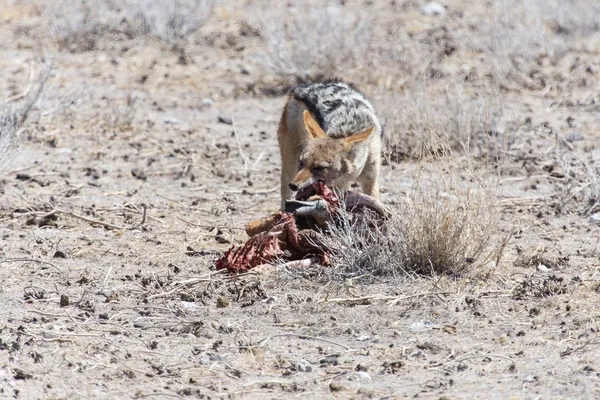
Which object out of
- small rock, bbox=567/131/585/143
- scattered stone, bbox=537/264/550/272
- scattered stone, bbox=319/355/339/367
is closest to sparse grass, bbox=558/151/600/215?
small rock, bbox=567/131/585/143

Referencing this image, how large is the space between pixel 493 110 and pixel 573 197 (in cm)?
187

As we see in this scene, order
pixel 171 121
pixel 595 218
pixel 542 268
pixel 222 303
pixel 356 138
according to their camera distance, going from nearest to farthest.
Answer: pixel 222 303 → pixel 542 268 → pixel 356 138 → pixel 595 218 → pixel 171 121

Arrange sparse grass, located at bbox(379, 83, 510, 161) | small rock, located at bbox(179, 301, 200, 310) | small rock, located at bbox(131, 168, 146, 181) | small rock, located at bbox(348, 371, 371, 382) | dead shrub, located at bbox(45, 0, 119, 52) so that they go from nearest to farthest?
small rock, located at bbox(348, 371, 371, 382) → small rock, located at bbox(179, 301, 200, 310) → small rock, located at bbox(131, 168, 146, 181) → sparse grass, located at bbox(379, 83, 510, 161) → dead shrub, located at bbox(45, 0, 119, 52)

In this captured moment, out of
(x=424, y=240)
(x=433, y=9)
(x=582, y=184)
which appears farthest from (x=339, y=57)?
(x=424, y=240)

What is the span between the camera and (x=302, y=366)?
4.90 metres

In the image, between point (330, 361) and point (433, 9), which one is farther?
point (433, 9)

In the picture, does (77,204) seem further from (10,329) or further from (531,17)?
(531,17)

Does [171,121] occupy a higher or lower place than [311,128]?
lower

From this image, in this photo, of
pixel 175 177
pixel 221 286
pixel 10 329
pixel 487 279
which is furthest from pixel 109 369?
pixel 175 177

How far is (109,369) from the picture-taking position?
15.9 feet

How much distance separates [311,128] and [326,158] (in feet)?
1.34

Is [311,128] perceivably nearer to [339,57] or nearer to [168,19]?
[339,57]

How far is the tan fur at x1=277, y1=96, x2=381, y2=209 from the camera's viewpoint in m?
6.59

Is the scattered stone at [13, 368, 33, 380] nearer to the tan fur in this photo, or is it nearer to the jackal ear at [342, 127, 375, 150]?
the tan fur
